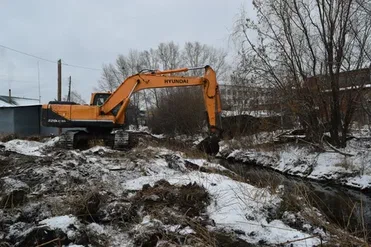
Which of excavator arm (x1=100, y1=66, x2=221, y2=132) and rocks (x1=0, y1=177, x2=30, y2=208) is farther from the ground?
excavator arm (x1=100, y1=66, x2=221, y2=132)

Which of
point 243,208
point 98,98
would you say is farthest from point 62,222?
point 98,98

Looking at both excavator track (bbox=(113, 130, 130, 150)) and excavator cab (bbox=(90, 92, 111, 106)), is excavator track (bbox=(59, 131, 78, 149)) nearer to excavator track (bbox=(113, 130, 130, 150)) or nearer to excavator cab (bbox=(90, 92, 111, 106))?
excavator cab (bbox=(90, 92, 111, 106))

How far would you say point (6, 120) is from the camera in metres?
27.1

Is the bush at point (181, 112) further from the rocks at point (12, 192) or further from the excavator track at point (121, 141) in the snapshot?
the rocks at point (12, 192)

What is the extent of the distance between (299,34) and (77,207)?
44.6 feet

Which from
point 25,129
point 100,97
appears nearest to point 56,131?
point 25,129

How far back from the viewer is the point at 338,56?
14.4m

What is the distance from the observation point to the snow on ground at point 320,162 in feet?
37.5

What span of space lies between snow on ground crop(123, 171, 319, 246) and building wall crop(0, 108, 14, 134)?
876 inches

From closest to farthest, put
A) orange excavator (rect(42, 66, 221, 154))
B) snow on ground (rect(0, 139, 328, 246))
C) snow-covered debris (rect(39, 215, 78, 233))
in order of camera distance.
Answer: snow-covered debris (rect(39, 215, 78, 233))
snow on ground (rect(0, 139, 328, 246))
orange excavator (rect(42, 66, 221, 154))

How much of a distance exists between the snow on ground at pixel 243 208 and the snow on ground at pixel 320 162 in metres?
5.32

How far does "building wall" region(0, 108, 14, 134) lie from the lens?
2677 centimetres

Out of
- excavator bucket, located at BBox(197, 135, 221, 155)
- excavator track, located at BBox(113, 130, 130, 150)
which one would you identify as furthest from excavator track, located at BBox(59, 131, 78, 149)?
excavator bucket, located at BBox(197, 135, 221, 155)

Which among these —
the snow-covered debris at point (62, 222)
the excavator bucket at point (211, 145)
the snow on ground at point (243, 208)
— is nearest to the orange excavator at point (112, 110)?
the excavator bucket at point (211, 145)
